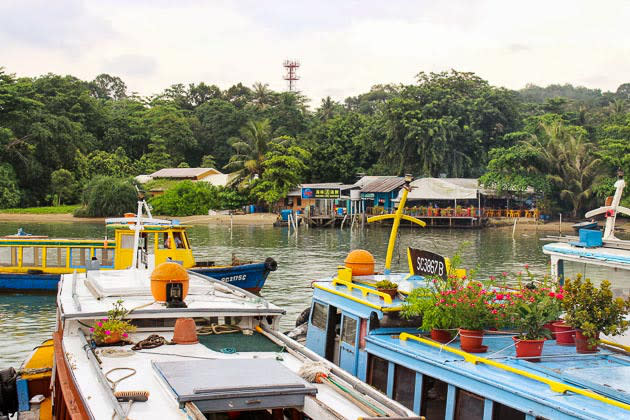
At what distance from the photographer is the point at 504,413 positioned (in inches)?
298

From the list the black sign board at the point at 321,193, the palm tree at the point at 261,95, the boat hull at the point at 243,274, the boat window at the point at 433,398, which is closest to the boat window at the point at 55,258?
the boat hull at the point at 243,274

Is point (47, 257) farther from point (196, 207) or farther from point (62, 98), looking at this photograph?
point (62, 98)

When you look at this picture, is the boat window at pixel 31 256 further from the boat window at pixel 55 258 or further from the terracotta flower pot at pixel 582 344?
the terracotta flower pot at pixel 582 344

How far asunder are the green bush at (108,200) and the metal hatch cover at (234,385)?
203 feet

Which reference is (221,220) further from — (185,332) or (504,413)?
(504,413)

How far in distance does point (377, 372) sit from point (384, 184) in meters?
57.6

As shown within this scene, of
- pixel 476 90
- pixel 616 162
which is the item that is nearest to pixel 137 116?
pixel 476 90

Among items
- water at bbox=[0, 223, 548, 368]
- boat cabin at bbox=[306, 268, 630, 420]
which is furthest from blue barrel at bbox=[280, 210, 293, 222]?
boat cabin at bbox=[306, 268, 630, 420]

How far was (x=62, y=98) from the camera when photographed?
78.9m

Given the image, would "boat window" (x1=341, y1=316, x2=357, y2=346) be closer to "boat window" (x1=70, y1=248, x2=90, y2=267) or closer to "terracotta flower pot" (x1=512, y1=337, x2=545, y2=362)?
"terracotta flower pot" (x1=512, y1=337, x2=545, y2=362)

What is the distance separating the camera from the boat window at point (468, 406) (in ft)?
26.0

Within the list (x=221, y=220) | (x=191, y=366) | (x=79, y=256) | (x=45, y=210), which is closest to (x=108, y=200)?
(x=45, y=210)

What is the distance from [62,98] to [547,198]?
2013 inches

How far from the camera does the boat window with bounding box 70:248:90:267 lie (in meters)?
27.2
